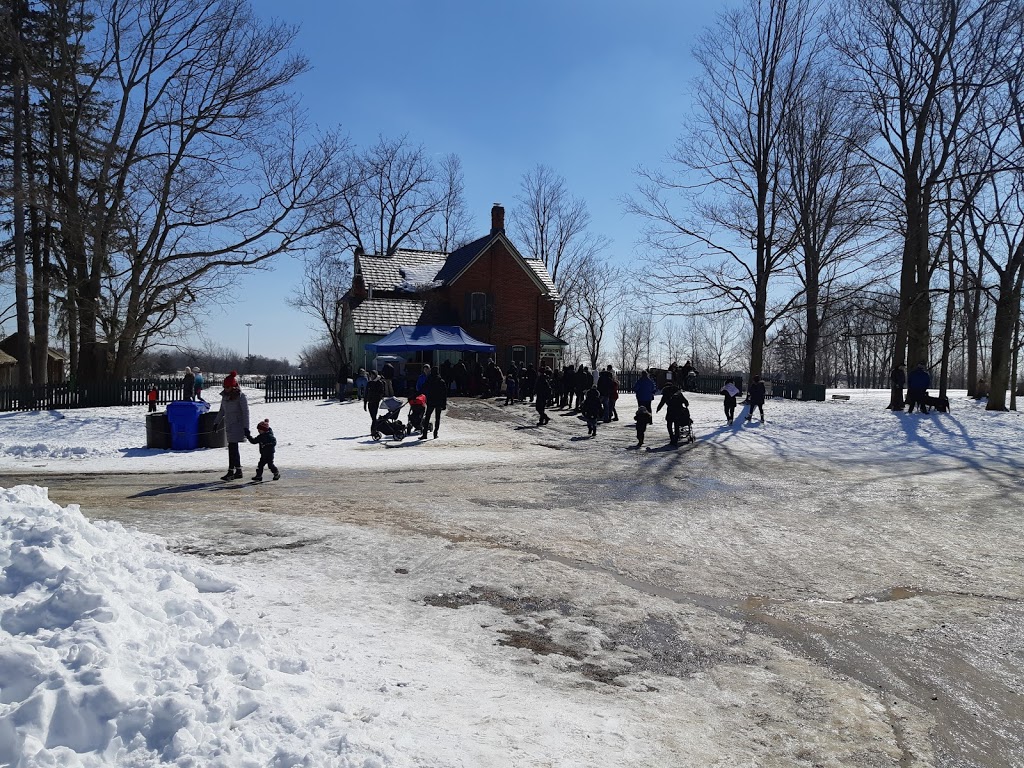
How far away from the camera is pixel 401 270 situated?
39531 millimetres

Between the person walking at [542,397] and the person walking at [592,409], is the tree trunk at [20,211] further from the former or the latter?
the person walking at [592,409]

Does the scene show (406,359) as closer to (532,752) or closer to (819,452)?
(819,452)

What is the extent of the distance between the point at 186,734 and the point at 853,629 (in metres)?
5.11

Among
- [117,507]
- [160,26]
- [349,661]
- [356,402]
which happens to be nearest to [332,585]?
[349,661]

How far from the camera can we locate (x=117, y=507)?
382 inches

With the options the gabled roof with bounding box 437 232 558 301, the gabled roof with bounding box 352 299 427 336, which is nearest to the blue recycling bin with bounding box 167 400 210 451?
the gabled roof with bounding box 352 299 427 336

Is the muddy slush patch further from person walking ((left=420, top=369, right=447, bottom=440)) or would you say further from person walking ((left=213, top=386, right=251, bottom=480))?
person walking ((left=420, top=369, right=447, bottom=440))

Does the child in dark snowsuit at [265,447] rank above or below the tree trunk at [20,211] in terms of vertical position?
below

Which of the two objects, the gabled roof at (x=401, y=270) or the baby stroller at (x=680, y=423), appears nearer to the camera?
the baby stroller at (x=680, y=423)

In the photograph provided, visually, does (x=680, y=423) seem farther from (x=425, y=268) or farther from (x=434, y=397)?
(x=425, y=268)

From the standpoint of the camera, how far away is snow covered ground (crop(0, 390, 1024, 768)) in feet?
11.3

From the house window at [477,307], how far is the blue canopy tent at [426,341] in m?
2.44

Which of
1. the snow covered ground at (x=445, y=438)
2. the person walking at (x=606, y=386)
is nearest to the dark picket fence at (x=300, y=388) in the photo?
the snow covered ground at (x=445, y=438)

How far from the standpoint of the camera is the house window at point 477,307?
3662 centimetres
